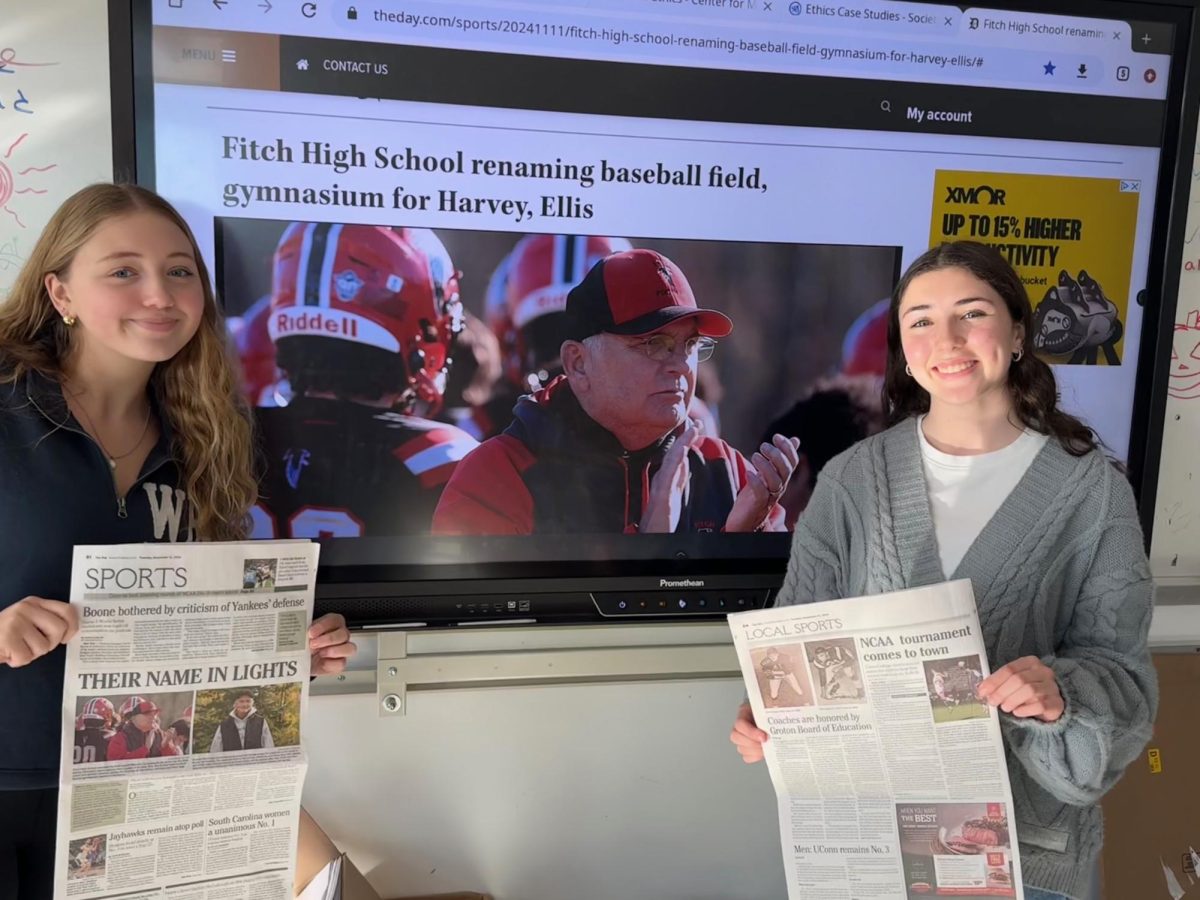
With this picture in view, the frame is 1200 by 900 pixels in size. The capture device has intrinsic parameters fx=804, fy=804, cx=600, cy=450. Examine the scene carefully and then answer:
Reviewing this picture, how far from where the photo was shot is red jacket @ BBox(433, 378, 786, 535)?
163 centimetres

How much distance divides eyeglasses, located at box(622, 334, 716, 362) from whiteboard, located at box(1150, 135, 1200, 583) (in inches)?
44.9

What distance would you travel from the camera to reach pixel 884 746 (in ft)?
3.80

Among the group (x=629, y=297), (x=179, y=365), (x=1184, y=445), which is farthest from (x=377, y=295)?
(x=1184, y=445)

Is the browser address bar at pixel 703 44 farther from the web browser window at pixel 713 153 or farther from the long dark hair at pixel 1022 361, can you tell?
the long dark hair at pixel 1022 361

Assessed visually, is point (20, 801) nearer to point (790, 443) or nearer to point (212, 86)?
point (212, 86)

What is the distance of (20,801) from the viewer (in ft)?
3.77

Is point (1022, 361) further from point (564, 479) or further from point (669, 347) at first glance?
point (564, 479)

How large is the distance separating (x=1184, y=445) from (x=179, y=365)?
7.34ft

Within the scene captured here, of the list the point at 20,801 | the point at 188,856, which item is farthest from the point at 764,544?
the point at 20,801

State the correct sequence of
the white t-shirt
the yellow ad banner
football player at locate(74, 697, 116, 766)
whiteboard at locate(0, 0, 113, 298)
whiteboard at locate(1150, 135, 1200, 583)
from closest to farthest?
football player at locate(74, 697, 116, 766) < the white t-shirt < whiteboard at locate(0, 0, 113, 298) < the yellow ad banner < whiteboard at locate(1150, 135, 1200, 583)

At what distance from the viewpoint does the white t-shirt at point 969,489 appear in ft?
3.95

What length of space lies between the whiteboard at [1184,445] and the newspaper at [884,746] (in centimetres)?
123

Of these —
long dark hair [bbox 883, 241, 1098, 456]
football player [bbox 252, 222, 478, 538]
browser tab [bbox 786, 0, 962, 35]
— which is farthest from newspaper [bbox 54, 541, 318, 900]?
browser tab [bbox 786, 0, 962, 35]

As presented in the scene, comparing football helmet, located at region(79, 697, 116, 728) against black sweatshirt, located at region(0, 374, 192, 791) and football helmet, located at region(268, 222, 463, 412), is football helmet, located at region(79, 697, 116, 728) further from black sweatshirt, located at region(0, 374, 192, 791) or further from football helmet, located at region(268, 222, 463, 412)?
football helmet, located at region(268, 222, 463, 412)
